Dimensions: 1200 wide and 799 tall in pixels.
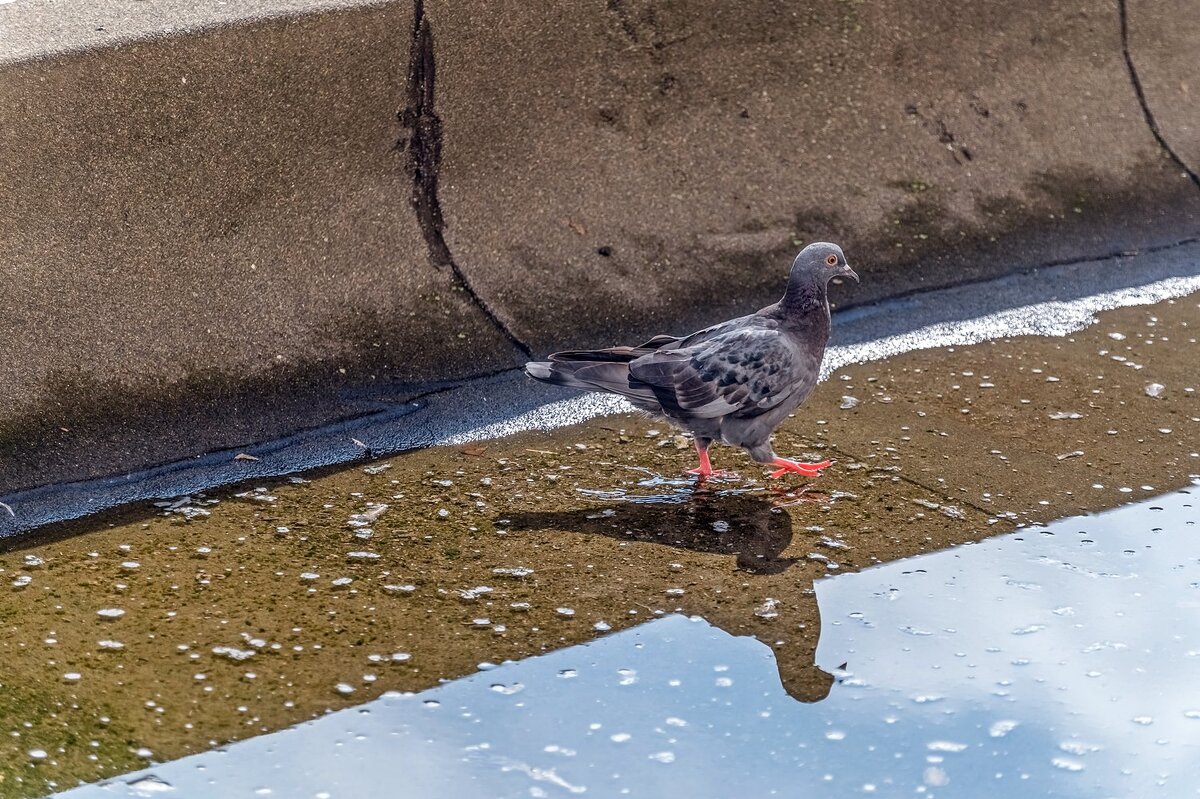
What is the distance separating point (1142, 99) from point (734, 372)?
3.27m

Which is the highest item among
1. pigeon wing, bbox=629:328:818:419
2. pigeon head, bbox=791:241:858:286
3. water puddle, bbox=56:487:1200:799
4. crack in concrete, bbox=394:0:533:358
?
crack in concrete, bbox=394:0:533:358

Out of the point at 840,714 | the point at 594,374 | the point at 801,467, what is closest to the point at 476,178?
the point at 594,374

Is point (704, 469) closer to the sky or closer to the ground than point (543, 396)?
closer to the ground

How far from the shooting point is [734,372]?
161 inches

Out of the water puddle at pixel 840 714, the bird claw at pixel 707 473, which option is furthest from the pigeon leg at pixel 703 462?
the water puddle at pixel 840 714

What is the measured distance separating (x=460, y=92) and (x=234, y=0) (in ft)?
2.87

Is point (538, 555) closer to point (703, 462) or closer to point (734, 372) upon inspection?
point (703, 462)

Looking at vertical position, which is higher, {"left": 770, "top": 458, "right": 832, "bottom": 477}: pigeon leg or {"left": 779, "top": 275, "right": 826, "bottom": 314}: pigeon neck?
{"left": 779, "top": 275, "right": 826, "bottom": 314}: pigeon neck

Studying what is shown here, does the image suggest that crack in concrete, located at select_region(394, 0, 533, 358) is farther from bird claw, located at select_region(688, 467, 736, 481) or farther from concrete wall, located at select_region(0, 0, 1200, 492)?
bird claw, located at select_region(688, 467, 736, 481)

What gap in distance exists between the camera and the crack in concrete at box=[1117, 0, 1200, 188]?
607cm

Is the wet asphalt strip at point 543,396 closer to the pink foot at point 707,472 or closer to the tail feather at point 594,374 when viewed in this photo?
the tail feather at point 594,374

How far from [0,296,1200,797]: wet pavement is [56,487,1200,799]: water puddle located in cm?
3

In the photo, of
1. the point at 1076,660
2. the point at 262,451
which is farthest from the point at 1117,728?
the point at 262,451

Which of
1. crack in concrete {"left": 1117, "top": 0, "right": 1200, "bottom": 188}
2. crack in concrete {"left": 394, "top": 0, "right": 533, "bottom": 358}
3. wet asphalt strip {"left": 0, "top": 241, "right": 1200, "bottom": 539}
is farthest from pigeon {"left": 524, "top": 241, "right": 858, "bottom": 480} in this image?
crack in concrete {"left": 1117, "top": 0, "right": 1200, "bottom": 188}
